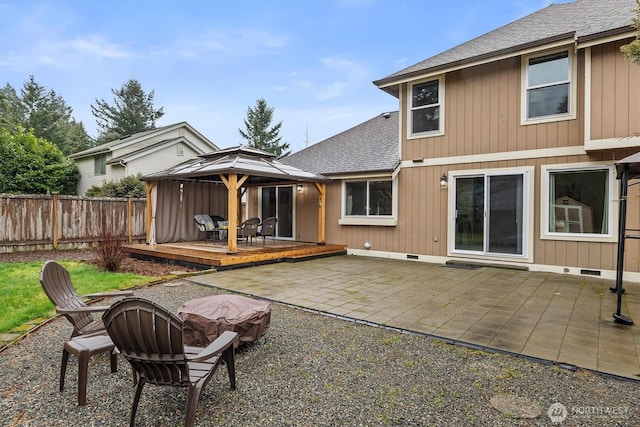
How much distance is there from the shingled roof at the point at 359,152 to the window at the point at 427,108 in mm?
1036

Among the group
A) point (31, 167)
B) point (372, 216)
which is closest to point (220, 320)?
point (372, 216)

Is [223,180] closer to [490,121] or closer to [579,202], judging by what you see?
[490,121]

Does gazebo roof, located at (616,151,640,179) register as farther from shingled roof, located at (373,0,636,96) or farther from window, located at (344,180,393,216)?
window, located at (344,180,393,216)

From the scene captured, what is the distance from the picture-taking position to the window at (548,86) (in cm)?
693

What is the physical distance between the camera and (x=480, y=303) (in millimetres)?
4852

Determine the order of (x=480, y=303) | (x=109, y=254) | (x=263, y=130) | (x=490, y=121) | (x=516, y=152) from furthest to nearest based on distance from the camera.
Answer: (x=263, y=130)
(x=490, y=121)
(x=516, y=152)
(x=109, y=254)
(x=480, y=303)

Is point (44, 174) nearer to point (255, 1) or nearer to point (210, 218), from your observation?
point (210, 218)

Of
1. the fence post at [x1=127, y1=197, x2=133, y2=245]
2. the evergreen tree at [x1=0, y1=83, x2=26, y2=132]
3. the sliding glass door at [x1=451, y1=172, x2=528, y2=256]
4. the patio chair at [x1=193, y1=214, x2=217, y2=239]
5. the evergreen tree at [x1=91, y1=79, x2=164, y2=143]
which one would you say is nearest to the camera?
the sliding glass door at [x1=451, y1=172, x2=528, y2=256]

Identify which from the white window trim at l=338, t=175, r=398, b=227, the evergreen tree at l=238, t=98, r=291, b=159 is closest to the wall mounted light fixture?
the white window trim at l=338, t=175, r=398, b=227

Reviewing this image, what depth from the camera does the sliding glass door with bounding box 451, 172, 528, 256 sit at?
7.38m

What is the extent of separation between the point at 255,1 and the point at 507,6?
9.81m

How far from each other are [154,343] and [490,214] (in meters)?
7.45

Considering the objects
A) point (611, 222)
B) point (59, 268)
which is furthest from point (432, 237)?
point (59, 268)

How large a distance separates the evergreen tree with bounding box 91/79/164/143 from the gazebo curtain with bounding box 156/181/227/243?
23440 mm
